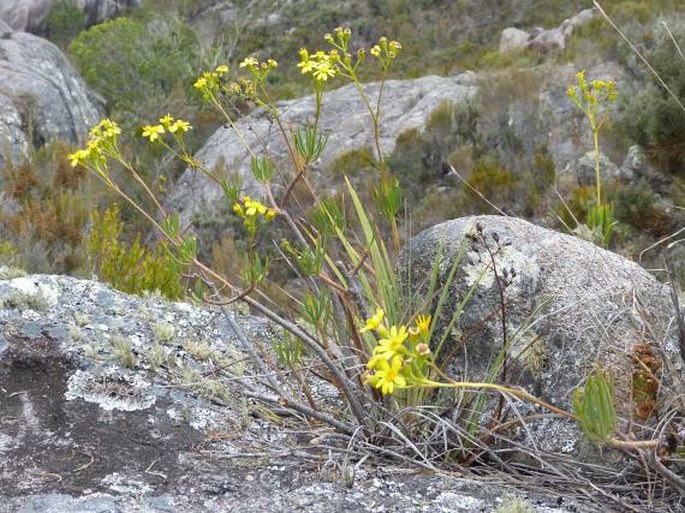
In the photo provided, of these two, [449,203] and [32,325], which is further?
[449,203]

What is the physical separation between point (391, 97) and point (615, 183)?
654 cm

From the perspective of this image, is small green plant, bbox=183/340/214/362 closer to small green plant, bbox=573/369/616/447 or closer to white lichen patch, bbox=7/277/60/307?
white lichen patch, bbox=7/277/60/307

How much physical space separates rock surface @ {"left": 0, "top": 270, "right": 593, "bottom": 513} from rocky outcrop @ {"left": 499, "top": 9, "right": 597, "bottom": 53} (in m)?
16.2

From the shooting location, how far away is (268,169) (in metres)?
2.46

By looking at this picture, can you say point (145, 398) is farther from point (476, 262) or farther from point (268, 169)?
point (476, 262)

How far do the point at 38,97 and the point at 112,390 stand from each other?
10.1m

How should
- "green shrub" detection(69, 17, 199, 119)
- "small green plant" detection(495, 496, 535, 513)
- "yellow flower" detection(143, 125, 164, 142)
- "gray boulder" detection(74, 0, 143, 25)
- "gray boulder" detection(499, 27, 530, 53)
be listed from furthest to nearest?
"gray boulder" detection(74, 0, 143, 25) → "gray boulder" detection(499, 27, 530, 53) → "green shrub" detection(69, 17, 199, 119) → "yellow flower" detection(143, 125, 164, 142) → "small green plant" detection(495, 496, 535, 513)

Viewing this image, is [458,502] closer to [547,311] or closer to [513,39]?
[547,311]

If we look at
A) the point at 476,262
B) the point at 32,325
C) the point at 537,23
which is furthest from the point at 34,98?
the point at 537,23

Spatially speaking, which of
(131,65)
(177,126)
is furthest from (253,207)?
(131,65)

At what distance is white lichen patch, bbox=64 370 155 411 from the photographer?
8.75 ft

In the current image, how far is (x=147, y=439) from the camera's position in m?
2.49

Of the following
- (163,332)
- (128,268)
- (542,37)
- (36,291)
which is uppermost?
(36,291)

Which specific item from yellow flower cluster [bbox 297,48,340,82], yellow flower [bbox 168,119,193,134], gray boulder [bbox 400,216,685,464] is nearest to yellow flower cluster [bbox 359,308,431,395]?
gray boulder [bbox 400,216,685,464]
